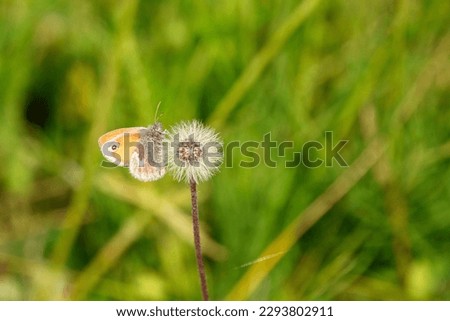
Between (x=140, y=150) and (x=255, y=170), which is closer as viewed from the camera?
(x=140, y=150)

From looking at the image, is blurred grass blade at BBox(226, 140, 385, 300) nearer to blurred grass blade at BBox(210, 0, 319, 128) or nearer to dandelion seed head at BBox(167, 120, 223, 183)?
blurred grass blade at BBox(210, 0, 319, 128)

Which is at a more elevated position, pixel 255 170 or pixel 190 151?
pixel 255 170

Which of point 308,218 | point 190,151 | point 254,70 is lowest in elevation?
point 190,151

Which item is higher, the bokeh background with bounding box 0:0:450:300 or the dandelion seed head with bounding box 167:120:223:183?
the bokeh background with bounding box 0:0:450:300

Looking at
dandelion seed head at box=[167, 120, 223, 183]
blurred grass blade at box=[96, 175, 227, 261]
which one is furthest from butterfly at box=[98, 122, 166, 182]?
blurred grass blade at box=[96, 175, 227, 261]

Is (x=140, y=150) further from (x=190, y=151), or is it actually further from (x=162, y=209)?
(x=162, y=209)

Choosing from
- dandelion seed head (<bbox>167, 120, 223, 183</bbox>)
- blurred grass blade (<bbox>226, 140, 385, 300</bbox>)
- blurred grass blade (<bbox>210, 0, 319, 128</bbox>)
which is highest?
blurred grass blade (<bbox>210, 0, 319, 128</bbox>)

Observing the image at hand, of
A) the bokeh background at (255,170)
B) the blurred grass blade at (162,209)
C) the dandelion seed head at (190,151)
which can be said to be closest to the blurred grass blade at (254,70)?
the bokeh background at (255,170)

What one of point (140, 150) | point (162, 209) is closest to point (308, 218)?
point (162, 209)
